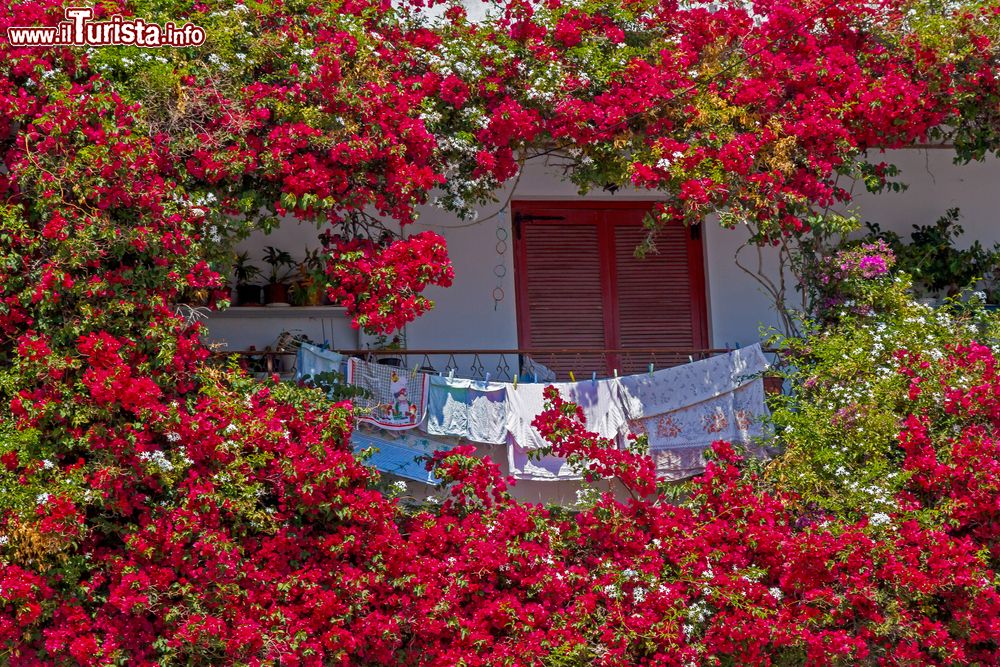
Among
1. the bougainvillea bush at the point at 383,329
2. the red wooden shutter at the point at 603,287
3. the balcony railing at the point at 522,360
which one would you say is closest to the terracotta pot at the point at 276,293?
the balcony railing at the point at 522,360

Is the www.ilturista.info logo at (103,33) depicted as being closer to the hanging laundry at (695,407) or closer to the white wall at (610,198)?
the white wall at (610,198)

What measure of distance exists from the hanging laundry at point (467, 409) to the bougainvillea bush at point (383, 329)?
18.8 inches

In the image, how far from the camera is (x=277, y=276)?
1045cm

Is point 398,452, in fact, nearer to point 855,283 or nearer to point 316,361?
point 316,361

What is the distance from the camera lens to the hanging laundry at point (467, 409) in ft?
30.9

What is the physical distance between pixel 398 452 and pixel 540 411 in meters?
1.02

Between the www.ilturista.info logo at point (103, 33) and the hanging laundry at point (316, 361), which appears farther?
the hanging laundry at point (316, 361)

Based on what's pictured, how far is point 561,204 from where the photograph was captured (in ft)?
36.8

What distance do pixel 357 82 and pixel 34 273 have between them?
2.40m

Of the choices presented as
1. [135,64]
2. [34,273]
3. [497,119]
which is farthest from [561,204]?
→ [34,273]

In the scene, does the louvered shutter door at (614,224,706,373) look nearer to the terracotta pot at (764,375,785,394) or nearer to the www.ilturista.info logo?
the terracotta pot at (764,375,785,394)

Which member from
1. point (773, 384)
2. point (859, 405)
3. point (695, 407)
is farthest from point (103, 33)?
point (859, 405)

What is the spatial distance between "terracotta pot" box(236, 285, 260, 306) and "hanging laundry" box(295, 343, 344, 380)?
3.83 feet

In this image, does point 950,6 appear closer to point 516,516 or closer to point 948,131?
point 948,131
